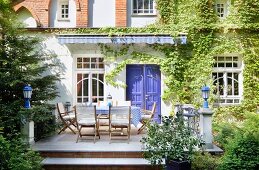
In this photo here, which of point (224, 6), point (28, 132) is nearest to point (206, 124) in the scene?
point (28, 132)

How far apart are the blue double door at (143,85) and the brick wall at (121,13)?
1.96 metres

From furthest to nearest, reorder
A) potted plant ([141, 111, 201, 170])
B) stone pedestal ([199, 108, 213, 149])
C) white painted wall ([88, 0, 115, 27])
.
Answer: white painted wall ([88, 0, 115, 27]), stone pedestal ([199, 108, 213, 149]), potted plant ([141, 111, 201, 170])

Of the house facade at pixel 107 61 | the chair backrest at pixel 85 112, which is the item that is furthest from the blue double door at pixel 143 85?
the chair backrest at pixel 85 112

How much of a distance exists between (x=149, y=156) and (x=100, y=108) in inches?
151

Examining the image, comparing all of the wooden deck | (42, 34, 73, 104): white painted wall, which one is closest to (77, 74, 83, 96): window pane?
(42, 34, 73, 104): white painted wall

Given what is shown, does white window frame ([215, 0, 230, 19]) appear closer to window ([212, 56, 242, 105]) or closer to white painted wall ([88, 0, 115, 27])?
window ([212, 56, 242, 105])

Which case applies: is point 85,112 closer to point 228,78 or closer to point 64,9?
point 64,9

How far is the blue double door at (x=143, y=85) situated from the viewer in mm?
15383

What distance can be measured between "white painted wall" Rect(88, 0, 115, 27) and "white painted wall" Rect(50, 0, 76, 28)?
75 cm

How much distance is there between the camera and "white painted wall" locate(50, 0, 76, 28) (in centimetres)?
1580

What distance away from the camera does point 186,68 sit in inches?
602

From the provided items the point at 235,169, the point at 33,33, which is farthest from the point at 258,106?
the point at 33,33

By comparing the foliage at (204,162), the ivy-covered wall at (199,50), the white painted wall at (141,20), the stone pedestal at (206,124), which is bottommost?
the foliage at (204,162)

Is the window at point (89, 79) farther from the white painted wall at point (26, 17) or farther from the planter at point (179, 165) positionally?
the planter at point (179, 165)
